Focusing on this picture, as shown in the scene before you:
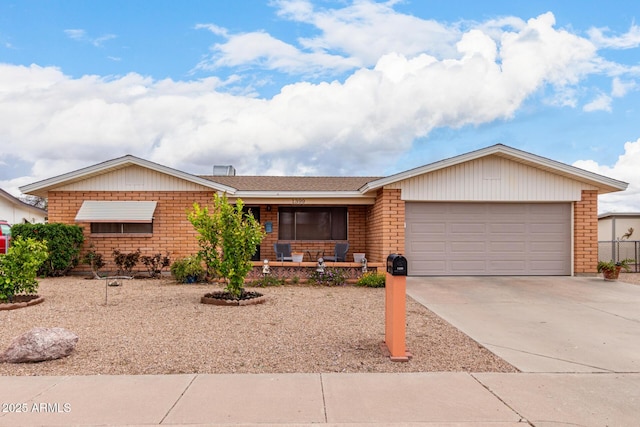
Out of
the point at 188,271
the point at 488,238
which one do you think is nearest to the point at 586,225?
the point at 488,238

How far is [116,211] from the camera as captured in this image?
14.4 m

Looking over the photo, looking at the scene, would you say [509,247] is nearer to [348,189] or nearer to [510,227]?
[510,227]

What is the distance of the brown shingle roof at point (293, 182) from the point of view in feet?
54.4

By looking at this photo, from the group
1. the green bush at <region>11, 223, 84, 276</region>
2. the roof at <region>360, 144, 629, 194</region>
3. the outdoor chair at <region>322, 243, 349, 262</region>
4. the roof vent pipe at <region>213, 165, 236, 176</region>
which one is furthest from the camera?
the roof vent pipe at <region>213, 165, 236, 176</region>

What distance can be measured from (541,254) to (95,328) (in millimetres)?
12345

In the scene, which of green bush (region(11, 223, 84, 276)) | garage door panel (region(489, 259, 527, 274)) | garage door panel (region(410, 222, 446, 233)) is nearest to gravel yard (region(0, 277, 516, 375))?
green bush (region(11, 223, 84, 276))

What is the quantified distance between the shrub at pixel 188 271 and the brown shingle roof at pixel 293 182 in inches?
151

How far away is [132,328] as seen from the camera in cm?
727

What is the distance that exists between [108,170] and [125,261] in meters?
2.83

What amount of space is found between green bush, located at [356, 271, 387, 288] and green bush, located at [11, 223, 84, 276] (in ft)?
27.1

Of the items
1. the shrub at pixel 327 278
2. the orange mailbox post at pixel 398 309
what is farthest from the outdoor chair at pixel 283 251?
the orange mailbox post at pixel 398 309

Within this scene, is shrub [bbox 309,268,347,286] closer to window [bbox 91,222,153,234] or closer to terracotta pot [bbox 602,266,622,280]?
window [bbox 91,222,153,234]

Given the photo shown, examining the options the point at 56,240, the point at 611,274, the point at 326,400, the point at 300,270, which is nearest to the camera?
the point at 326,400

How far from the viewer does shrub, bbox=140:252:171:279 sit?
14.1 meters
